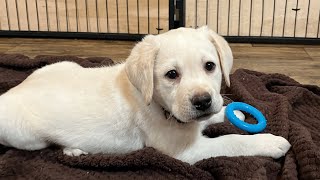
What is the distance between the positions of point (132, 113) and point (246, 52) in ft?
6.38

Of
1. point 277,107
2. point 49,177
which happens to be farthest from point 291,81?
point 49,177

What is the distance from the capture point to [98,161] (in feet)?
5.90

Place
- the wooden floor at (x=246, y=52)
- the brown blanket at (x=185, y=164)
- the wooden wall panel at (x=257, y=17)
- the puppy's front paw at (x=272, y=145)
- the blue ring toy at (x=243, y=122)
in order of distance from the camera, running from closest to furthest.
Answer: the brown blanket at (x=185, y=164) < the puppy's front paw at (x=272, y=145) < the blue ring toy at (x=243, y=122) < the wooden floor at (x=246, y=52) < the wooden wall panel at (x=257, y=17)

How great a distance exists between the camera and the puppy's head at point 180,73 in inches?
64.9

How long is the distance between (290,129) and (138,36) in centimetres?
216

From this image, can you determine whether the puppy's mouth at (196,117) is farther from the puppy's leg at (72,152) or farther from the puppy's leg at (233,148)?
the puppy's leg at (72,152)

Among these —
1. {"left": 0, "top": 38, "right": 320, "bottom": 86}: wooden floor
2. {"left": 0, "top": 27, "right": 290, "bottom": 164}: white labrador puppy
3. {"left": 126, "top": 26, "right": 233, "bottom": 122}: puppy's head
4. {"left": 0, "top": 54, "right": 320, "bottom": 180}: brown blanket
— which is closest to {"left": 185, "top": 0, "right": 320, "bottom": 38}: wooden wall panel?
{"left": 0, "top": 38, "right": 320, "bottom": 86}: wooden floor

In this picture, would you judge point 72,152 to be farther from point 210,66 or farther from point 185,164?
point 210,66

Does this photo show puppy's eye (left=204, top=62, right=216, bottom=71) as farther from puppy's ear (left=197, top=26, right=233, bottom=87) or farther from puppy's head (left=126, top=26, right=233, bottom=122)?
puppy's ear (left=197, top=26, right=233, bottom=87)

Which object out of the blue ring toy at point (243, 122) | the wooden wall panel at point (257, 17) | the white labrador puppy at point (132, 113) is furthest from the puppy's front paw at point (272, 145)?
the wooden wall panel at point (257, 17)

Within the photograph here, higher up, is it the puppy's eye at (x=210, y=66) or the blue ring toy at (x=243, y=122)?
the puppy's eye at (x=210, y=66)

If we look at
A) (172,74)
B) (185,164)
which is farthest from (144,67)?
(185,164)

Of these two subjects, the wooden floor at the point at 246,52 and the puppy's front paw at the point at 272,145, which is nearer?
Answer: the puppy's front paw at the point at 272,145

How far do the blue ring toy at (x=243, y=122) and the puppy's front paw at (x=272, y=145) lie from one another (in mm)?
131
